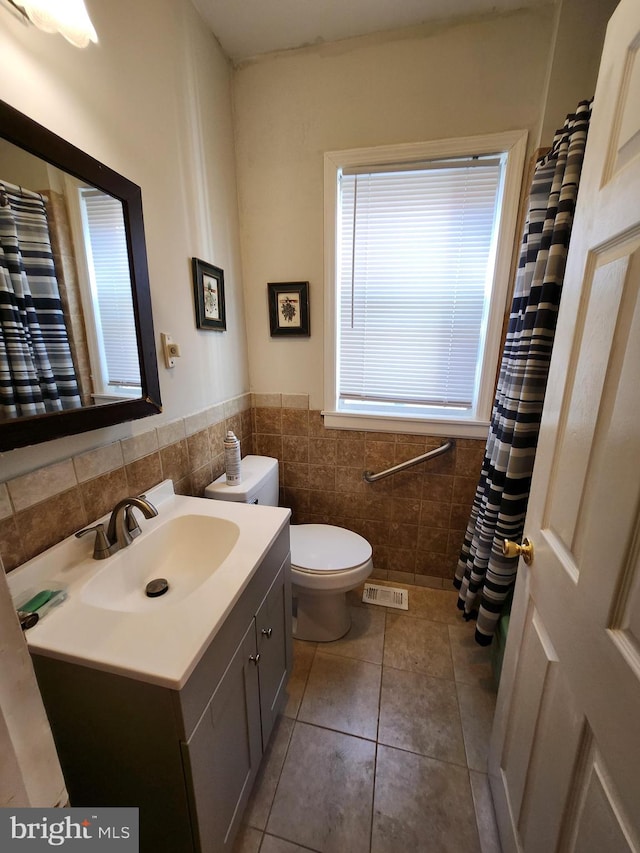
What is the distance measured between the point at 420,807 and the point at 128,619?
1.11 m

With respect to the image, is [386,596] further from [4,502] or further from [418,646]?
[4,502]

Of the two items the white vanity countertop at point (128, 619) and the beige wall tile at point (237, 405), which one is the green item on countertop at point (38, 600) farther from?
the beige wall tile at point (237, 405)

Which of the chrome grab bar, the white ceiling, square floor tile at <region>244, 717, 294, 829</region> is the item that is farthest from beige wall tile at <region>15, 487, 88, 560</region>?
the white ceiling

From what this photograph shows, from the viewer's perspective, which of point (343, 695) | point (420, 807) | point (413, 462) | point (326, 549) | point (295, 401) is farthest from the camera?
point (295, 401)

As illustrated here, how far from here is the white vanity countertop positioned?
2.13ft

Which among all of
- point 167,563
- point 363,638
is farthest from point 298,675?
point 167,563

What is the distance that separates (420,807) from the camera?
41.8 inches

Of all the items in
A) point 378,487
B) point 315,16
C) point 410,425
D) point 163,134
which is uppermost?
point 315,16

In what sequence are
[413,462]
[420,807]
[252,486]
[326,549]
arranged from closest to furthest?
[420,807] < [252,486] < [326,549] < [413,462]

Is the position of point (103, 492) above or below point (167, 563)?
above

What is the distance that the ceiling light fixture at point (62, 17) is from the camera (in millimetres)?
737

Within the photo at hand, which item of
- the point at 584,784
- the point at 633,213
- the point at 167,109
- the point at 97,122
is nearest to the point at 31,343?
the point at 97,122

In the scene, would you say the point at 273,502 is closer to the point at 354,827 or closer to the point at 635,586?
the point at 354,827

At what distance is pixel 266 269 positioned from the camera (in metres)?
1.77
